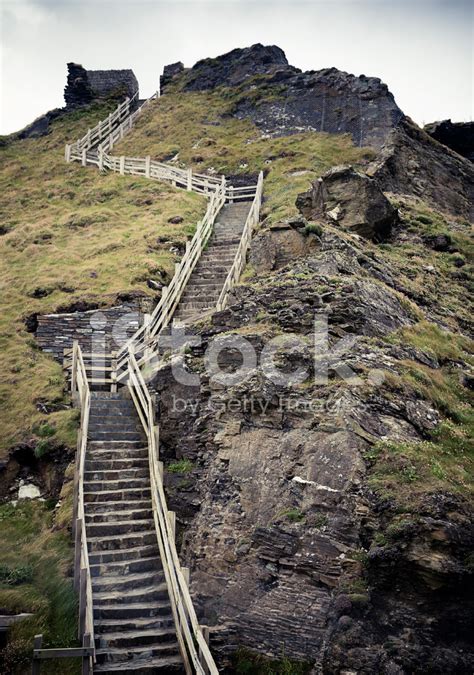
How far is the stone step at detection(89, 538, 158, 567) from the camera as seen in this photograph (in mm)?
11297

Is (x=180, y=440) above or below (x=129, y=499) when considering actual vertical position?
above

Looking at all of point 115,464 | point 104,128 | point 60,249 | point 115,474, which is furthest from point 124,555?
point 104,128

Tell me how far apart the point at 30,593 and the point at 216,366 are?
19.7 feet

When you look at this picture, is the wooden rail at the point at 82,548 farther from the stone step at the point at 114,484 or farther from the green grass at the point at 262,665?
the green grass at the point at 262,665

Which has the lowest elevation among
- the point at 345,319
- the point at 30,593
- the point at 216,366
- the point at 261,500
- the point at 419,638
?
the point at 30,593

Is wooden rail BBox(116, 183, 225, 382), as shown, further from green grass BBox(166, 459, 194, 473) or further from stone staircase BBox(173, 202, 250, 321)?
green grass BBox(166, 459, 194, 473)

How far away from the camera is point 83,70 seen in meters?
51.1

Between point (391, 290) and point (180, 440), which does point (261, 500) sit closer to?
point (180, 440)

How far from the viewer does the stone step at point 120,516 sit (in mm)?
11991

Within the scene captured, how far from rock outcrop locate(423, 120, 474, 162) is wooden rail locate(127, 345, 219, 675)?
26898 mm

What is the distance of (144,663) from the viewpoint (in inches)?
379

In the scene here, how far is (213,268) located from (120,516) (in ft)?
37.8

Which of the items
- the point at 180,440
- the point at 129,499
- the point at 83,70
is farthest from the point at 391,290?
the point at 83,70

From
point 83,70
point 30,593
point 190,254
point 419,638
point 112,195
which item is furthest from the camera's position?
point 83,70
